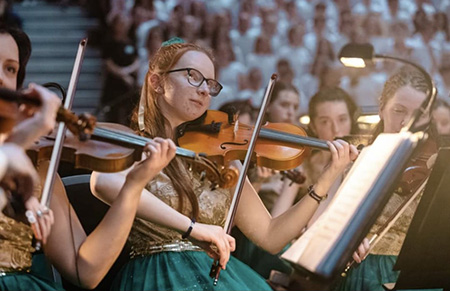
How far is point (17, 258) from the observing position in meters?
1.80

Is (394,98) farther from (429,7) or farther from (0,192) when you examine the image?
(429,7)

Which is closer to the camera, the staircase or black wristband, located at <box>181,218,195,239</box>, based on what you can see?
black wristband, located at <box>181,218,195,239</box>

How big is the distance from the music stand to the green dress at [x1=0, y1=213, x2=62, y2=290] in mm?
957

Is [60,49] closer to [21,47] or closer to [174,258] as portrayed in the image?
[21,47]

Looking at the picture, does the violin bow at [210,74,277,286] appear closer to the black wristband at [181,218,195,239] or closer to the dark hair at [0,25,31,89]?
the black wristband at [181,218,195,239]

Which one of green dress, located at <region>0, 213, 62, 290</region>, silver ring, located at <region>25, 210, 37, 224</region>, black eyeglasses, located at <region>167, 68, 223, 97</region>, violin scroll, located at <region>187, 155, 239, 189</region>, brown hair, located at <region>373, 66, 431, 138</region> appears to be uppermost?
brown hair, located at <region>373, 66, 431, 138</region>

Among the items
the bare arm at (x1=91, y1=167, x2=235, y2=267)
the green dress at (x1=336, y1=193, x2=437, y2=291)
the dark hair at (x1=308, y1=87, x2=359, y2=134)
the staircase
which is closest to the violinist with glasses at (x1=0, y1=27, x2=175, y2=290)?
the bare arm at (x1=91, y1=167, x2=235, y2=267)

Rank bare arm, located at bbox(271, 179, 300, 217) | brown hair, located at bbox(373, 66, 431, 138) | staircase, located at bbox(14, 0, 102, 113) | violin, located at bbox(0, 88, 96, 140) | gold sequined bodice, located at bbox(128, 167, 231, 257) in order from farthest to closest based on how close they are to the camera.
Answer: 1. staircase, located at bbox(14, 0, 102, 113)
2. bare arm, located at bbox(271, 179, 300, 217)
3. brown hair, located at bbox(373, 66, 431, 138)
4. gold sequined bodice, located at bbox(128, 167, 231, 257)
5. violin, located at bbox(0, 88, 96, 140)

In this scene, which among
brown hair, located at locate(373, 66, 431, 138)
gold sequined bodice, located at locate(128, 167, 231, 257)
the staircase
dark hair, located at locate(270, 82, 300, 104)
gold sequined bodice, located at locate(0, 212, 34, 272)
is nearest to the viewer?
gold sequined bodice, located at locate(0, 212, 34, 272)

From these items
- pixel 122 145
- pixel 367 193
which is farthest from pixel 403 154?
pixel 122 145

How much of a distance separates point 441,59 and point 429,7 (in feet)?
2.42

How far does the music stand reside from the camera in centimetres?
176

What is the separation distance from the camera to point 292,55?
21.4 feet

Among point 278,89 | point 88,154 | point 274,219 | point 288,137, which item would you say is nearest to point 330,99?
point 278,89
